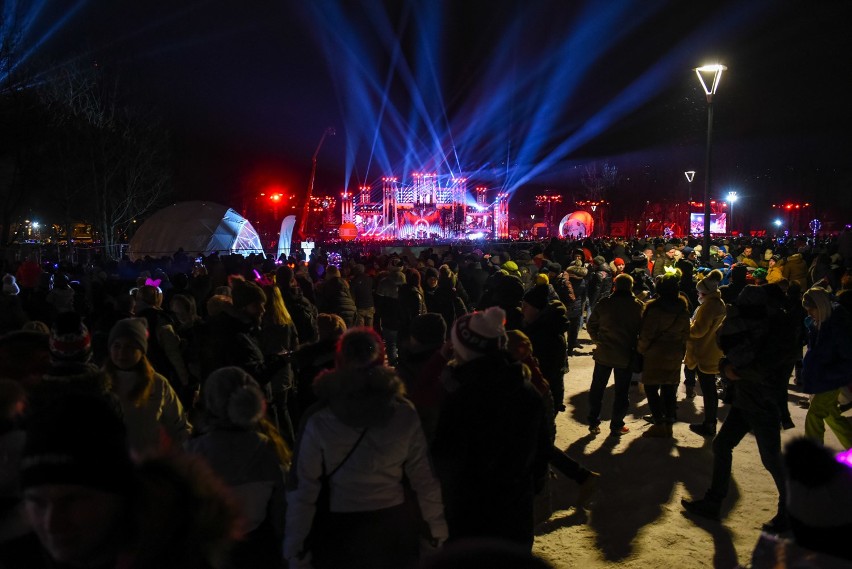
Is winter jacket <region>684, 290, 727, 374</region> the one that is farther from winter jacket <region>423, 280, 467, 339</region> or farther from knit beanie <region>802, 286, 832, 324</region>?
winter jacket <region>423, 280, 467, 339</region>

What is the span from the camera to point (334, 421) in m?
2.83

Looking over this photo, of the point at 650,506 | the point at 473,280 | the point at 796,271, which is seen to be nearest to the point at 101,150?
the point at 473,280

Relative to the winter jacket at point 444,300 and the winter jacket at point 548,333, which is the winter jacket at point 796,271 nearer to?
the winter jacket at point 444,300

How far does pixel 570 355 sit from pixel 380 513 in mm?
9379

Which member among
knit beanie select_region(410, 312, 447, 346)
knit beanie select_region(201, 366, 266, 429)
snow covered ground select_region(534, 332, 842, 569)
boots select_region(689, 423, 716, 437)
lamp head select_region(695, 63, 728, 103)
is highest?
lamp head select_region(695, 63, 728, 103)

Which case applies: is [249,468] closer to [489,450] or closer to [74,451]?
[489,450]

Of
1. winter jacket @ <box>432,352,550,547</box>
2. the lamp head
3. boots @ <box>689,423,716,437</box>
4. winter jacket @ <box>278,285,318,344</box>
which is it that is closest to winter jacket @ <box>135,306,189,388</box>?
winter jacket @ <box>278,285,318,344</box>

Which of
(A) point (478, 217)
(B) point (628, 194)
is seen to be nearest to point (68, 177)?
(A) point (478, 217)

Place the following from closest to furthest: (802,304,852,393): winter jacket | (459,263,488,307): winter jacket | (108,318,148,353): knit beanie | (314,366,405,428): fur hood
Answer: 1. (314,366,405,428): fur hood
2. (108,318,148,353): knit beanie
3. (802,304,852,393): winter jacket
4. (459,263,488,307): winter jacket

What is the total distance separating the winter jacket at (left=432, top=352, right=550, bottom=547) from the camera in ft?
9.68

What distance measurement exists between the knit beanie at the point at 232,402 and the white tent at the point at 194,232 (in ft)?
83.5

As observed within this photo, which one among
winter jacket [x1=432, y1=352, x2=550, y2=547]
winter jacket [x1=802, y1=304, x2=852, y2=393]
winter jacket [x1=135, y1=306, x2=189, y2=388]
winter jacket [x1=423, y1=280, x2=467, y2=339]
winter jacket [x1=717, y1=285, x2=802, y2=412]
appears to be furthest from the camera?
winter jacket [x1=423, y1=280, x2=467, y2=339]

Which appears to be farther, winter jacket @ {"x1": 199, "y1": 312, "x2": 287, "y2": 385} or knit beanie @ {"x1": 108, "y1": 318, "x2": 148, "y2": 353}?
winter jacket @ {"x1": 199, "y1": 312, "x2": 287, "y2": 385}

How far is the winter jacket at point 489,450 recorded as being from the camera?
2951 mm
